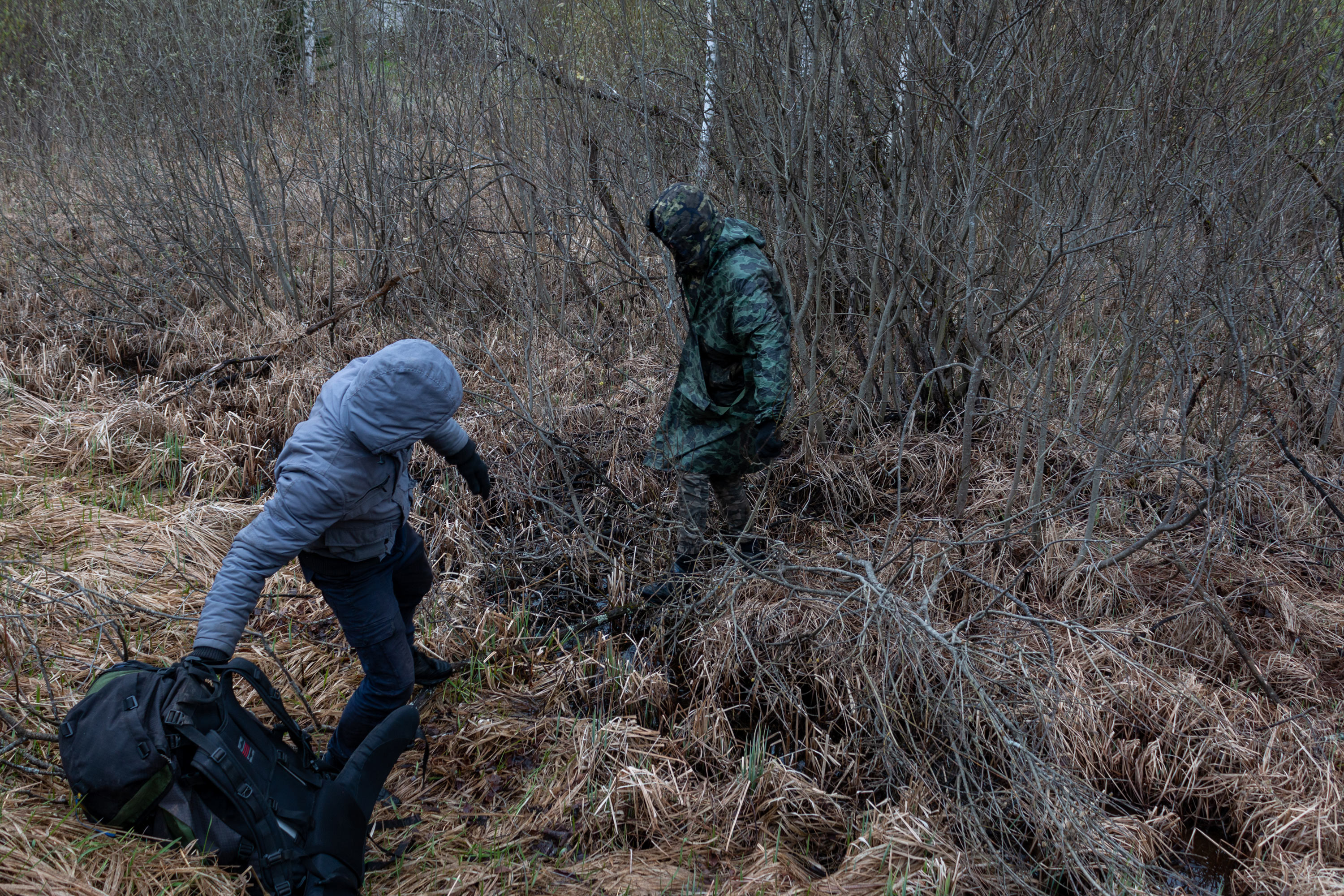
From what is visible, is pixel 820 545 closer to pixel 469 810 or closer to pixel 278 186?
pixel 469 810

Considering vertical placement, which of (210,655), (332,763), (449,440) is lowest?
(332,763)

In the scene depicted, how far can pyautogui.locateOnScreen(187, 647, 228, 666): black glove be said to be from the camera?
2328 millimetres

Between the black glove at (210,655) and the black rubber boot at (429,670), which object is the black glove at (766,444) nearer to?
the black rubber boot at (429,670)

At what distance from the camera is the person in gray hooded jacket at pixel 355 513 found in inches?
95.7

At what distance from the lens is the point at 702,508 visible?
→ 13.4ft

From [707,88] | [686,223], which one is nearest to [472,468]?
[686,223]

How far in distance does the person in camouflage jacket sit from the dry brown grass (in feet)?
1.26

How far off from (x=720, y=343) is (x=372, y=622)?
190 centimetres

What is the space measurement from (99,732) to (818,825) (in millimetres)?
2334

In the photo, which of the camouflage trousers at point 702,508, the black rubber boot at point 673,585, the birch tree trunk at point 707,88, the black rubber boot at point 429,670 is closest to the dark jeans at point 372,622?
the black rubber boot at point 429,670

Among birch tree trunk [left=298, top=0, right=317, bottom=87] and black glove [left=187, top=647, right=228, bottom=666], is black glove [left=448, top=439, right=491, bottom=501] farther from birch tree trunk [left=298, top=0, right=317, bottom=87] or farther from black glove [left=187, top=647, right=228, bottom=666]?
birch tree trunk [left=298, top=0, right=317, bottom=87]

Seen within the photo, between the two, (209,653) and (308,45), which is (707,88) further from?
(209,653)

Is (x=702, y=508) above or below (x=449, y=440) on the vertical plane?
below

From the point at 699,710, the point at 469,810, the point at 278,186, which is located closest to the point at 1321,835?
the point at 699,710
